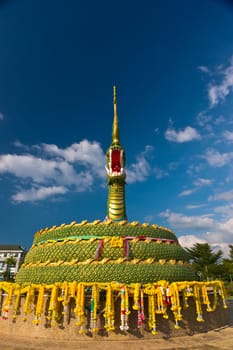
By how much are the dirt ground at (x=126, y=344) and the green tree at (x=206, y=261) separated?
3464 cm

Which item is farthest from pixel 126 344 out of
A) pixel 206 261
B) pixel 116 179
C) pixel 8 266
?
pixel 8 266

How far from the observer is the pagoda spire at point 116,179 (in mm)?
27344

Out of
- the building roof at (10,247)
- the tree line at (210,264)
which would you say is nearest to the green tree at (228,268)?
the tree line at (210,264)

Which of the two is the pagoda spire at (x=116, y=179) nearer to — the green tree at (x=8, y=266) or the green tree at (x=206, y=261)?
the green tree at (x=206, y=261)

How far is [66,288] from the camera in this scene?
42.2 feet

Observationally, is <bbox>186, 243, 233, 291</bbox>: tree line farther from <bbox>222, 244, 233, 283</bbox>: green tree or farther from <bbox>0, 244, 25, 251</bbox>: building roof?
<bbox>0, 244, 25, 251</bbox>: building roof

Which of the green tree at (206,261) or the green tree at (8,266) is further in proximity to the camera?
the green tree at (8,266)

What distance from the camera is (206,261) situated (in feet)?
152

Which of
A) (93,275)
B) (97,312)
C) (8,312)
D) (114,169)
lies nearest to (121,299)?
(97,312)

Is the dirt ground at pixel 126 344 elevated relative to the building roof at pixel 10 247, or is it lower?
lower

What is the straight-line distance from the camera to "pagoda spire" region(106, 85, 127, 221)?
89.7ft

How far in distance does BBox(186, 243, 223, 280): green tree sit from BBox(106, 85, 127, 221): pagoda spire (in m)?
25.5

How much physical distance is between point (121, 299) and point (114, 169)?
59.7ft

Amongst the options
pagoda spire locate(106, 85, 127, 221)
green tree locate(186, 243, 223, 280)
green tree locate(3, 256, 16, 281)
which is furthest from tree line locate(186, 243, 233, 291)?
green tree locate(3, 256, 16, 281)
